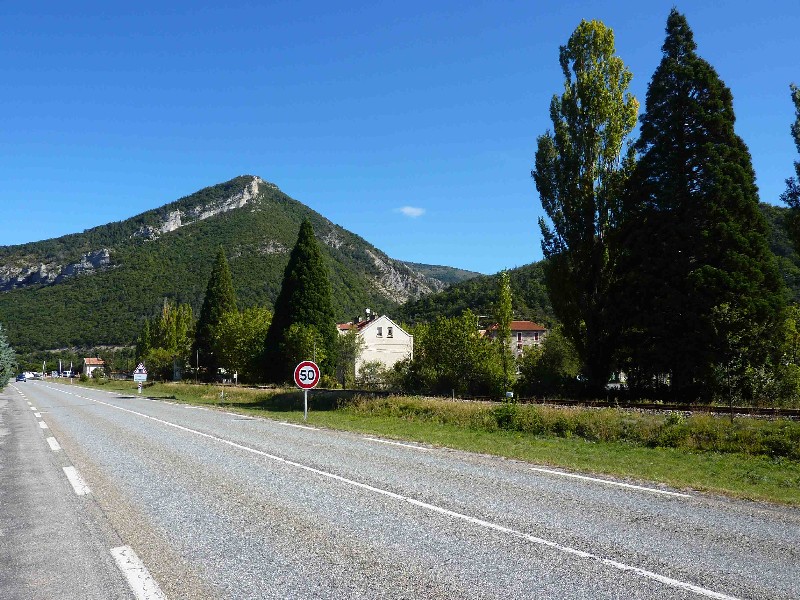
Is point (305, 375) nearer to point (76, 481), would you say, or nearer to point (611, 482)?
point (76, 481)

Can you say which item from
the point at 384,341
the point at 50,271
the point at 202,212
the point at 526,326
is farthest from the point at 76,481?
the point at 50,271

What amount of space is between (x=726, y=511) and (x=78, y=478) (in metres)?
10.1

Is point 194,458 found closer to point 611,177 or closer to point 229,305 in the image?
point 611,177

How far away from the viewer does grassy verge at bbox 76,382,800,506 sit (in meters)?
11.0

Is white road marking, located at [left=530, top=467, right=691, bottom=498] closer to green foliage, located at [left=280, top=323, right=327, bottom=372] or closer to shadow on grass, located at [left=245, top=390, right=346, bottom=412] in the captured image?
shadow on grass, located at [left=245, top=390, right=346, bottom=412]

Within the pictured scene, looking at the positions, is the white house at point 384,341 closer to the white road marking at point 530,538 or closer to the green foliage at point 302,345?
the green foliage at point 302,345

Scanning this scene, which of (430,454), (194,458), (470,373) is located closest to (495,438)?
(430,454)

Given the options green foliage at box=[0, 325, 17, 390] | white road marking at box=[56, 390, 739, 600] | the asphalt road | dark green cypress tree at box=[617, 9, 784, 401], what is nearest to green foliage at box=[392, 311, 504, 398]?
dark green cypress tree at box=[617, 9, 784, 401]

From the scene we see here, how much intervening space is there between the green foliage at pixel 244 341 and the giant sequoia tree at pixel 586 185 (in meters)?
32.9

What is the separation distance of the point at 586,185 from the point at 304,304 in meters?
27.4

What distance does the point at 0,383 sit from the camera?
37.6 meters

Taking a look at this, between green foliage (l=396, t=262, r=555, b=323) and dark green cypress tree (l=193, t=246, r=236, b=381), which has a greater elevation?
green foliage (l=396, t=262, r=555, b=323)

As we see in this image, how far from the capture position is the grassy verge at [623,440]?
11.0 metres

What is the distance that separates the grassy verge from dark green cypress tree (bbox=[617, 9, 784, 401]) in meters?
8.68
